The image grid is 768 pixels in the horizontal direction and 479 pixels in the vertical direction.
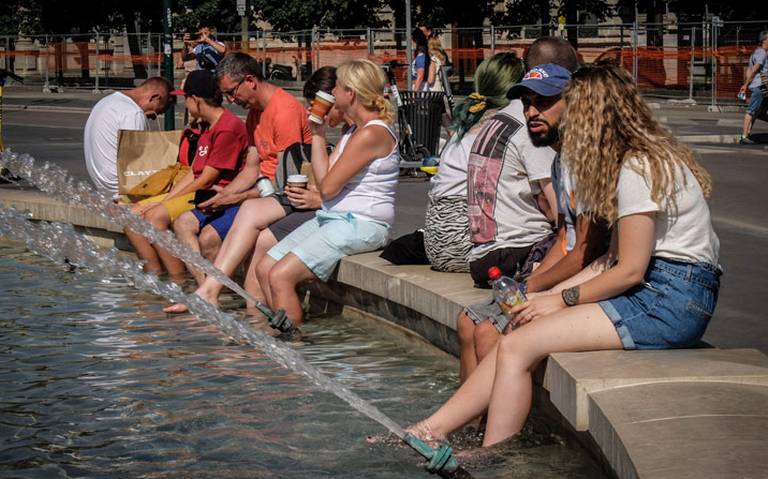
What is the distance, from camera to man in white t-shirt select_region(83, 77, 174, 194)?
9922 millimetres

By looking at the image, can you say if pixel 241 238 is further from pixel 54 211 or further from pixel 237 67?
pixel 54 211

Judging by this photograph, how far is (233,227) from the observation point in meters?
8.05

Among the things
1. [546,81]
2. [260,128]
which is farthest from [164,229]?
[546,81]

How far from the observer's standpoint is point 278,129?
8.50 meters

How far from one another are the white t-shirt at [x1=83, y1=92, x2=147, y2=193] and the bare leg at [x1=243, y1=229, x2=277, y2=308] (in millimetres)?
2261

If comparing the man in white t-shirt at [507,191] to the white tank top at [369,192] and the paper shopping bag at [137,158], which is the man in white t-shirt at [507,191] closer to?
the white tank top at [369,192]

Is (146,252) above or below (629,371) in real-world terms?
below

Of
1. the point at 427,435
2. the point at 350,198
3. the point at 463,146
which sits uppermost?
the point at 463,146

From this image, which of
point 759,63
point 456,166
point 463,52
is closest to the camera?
point 456,166

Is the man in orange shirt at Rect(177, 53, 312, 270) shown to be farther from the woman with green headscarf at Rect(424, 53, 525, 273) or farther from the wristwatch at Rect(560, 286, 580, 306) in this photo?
the wristwatch at Rect(560, 286, 580, 306)

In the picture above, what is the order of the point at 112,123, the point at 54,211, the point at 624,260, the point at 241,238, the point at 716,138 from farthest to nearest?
the point at 716,138 < the point at 54,211 < the point at 112,123 < the point at 241,238 < the point at 624,260

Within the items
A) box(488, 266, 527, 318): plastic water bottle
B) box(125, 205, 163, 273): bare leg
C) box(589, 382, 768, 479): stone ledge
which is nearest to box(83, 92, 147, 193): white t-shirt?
box(125, 205, 163, 273): bare leg

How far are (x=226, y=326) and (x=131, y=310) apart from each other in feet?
3.39

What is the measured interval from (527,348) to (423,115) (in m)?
10.8
